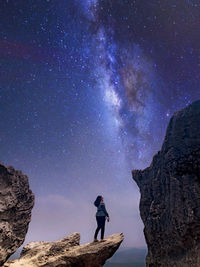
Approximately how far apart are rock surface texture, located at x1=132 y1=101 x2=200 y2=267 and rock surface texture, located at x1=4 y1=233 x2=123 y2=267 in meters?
2.66

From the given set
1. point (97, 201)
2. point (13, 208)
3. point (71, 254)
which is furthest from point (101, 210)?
point (13, 208)

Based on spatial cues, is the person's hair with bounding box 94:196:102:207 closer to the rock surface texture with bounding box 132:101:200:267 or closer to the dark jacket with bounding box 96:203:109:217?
the dark jacket with bounding box 96:203:109:217

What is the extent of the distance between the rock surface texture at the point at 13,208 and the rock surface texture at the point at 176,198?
9.35m

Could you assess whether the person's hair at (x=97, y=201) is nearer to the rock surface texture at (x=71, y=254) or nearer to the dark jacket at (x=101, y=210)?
the dark jacket at (x=101, y=210)

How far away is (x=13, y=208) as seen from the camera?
15398 millimetres

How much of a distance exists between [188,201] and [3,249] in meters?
12.5

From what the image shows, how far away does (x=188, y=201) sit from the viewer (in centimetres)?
1177

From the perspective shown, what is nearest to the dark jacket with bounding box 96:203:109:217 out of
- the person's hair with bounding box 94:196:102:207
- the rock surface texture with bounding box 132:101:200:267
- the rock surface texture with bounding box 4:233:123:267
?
the person's hair with bounding box 94:196:102:207

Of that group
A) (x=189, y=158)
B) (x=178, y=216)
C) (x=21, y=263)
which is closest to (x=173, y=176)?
(x=189, y=158)

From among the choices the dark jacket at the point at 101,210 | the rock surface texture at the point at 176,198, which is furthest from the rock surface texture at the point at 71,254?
the rock surface texture at the point at 176,198

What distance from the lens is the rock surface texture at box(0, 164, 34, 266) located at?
13.9m

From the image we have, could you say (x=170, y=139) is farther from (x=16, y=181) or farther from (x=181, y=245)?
(x=16, y=181)

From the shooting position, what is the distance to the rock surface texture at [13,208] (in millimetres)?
13921

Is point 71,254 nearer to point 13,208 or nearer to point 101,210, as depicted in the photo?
point 101,210
